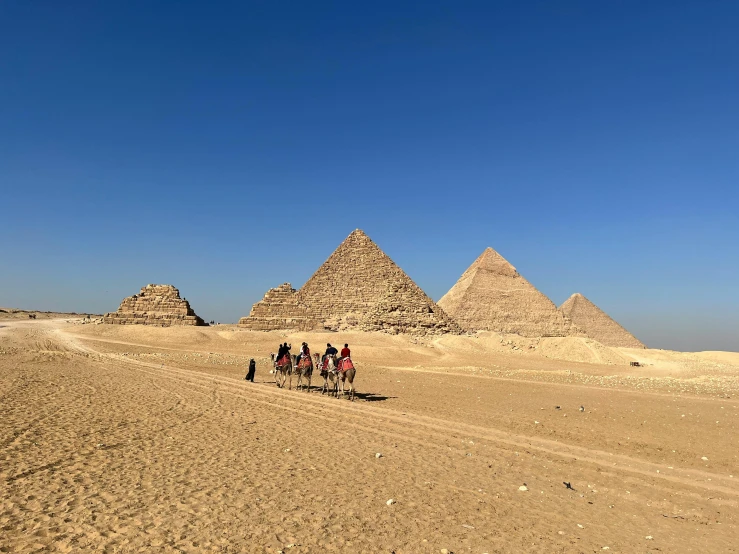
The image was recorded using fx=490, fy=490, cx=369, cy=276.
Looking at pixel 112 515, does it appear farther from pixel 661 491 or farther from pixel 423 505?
pixel 661 491

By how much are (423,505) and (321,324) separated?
1820 inches

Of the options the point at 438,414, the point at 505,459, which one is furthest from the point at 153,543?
the point at 438,414

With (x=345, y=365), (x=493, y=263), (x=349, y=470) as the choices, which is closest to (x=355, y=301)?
(x=493, y=263)

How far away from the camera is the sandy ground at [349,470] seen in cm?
485

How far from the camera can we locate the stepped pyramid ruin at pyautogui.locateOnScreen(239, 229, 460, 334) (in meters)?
50.5

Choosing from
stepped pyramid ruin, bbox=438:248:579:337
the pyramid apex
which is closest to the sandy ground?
stepped pyramid ruin, bbox=438:248:579:337

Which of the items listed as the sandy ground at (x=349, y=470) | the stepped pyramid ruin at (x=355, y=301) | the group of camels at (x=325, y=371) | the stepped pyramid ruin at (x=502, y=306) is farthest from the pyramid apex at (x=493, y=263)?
the group of camels at (x=325, y=371)

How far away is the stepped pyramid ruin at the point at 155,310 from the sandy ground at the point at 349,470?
3398cm

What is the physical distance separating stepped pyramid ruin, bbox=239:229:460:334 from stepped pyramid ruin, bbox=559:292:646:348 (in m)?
30.6

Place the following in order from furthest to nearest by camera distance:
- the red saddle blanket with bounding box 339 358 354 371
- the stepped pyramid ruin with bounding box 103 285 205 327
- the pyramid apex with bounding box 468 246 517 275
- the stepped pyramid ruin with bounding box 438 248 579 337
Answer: the pyramid apex with bounding box 468 246 517 275 → the stepped pyramid ruin with bounding box 438 248 579 337 → the stepped pyramid ruin with bounding box 103 285 205 327 → the red saddle blanket with bounding box 339 358 354 371

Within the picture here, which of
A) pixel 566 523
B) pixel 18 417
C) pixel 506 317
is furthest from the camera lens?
pixel 506 317

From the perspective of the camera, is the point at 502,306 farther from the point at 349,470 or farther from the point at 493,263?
the point at 349,470

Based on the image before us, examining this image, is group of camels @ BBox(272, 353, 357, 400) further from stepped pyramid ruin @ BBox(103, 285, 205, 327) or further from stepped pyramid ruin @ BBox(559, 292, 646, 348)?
stepped pyramid ruin @ BBox(559, 292, 646, 348)

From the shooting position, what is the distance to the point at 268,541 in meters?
4.59
